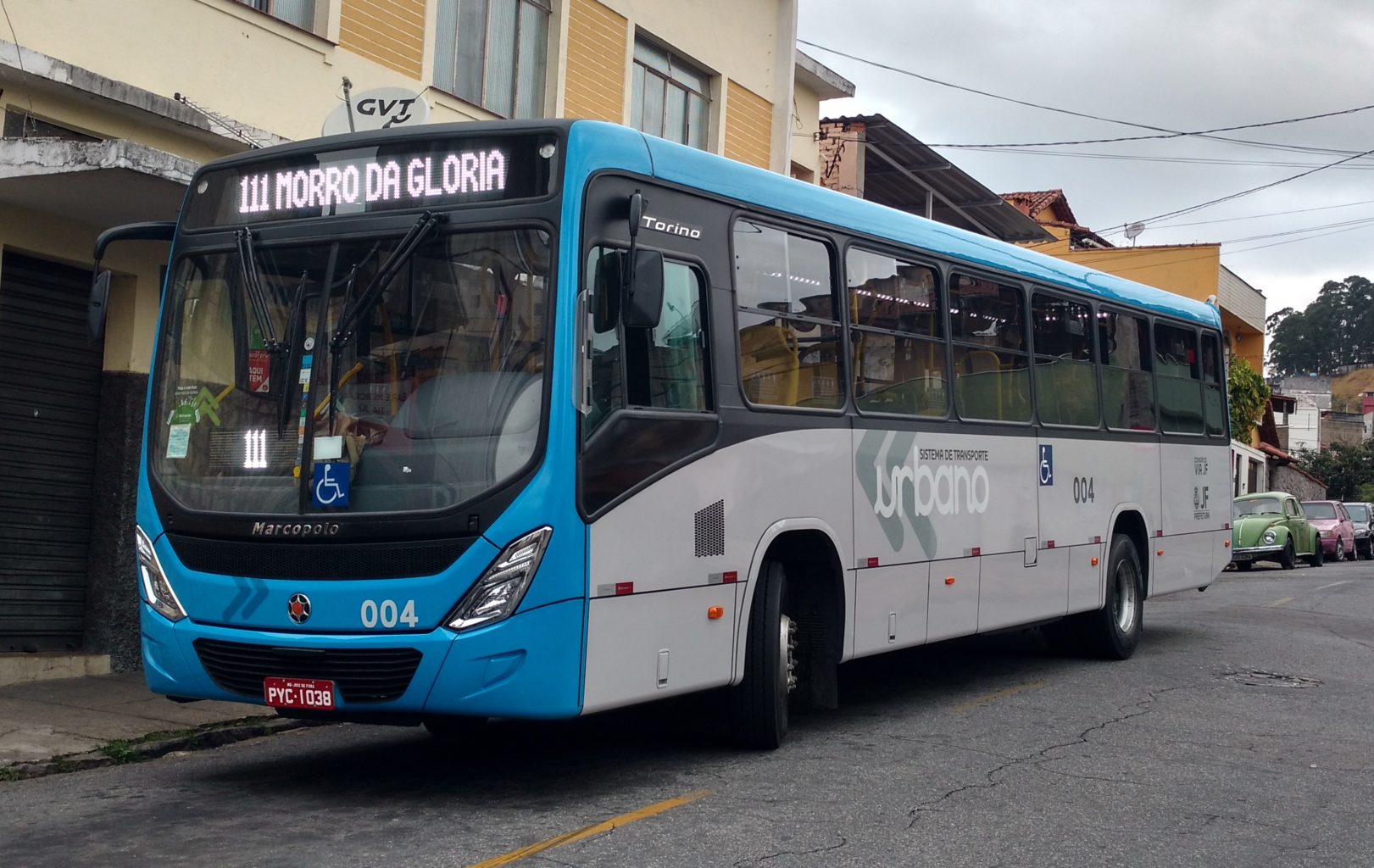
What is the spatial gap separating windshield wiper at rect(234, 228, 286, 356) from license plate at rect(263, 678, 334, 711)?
1.54 metres

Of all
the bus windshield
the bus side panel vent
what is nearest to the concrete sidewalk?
the bus windshield

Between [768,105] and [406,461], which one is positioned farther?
[768,105]

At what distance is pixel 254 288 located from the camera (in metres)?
7.02

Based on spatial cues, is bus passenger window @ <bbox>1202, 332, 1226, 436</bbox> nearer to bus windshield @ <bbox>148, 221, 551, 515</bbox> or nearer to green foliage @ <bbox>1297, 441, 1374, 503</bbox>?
bus windshield @ <bbox>148, 221, 551, 515</bbox>

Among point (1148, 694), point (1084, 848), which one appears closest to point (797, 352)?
point (1084, 848)

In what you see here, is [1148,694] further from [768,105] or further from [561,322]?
[768,105]

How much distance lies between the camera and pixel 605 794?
6.76 metres

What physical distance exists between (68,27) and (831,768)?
7.37m

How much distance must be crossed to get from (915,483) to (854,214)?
1.72 meters

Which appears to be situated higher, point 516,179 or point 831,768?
point 516,179

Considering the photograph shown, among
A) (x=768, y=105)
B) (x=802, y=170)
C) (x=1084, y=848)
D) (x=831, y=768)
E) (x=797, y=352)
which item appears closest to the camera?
(x=1084, y=848)

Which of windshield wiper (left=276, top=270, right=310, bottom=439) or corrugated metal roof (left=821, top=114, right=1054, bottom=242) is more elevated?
corrugated metal roof (left=821, top=114, right=1054, bottom=242)

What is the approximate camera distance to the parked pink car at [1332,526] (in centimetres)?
3488

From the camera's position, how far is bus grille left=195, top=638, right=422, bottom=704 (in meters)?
6.32
